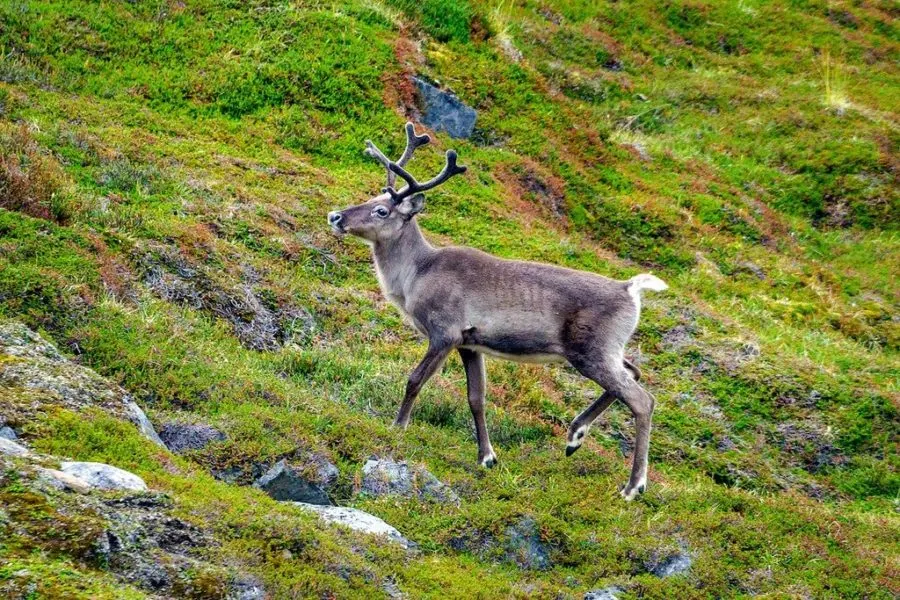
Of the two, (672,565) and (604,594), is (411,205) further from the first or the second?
(604,594)

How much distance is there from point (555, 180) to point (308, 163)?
4.48 m

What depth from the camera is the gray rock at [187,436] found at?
9031 mm

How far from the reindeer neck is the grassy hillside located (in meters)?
0.98

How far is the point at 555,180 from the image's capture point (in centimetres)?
1859

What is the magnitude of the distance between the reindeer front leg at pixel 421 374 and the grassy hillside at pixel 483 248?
419 millimetres

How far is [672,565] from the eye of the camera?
885 cm

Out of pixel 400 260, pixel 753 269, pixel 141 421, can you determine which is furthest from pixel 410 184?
pixel 753 269

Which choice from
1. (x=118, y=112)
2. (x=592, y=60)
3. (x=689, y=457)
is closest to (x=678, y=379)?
(x=689, y=457)

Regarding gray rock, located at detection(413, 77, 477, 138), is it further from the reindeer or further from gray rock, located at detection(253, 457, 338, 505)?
gray rock, located at detection(253, 457, 338, 505)

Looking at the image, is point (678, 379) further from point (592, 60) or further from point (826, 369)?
point (592, 60)

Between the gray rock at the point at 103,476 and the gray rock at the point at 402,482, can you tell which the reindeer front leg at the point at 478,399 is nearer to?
the gray rock at the point at 402,482

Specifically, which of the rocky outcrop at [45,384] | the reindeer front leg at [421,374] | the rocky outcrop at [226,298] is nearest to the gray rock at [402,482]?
the reindeer front leg at [421,374]

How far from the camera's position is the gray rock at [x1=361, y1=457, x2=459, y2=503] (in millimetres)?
9328

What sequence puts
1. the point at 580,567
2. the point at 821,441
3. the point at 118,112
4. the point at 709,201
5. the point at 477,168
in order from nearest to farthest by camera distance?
the point at 580,567 < the point at 821,441 < the point at 118,112 < the point at 477,168 < the point at 709,201
